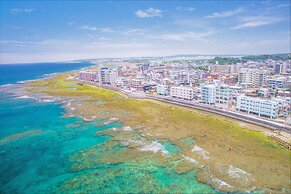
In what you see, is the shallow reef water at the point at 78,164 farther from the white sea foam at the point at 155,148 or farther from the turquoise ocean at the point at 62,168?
the white sea foam at the point at 155,148

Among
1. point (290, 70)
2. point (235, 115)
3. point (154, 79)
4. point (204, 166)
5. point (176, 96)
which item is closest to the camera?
point (204, 166)

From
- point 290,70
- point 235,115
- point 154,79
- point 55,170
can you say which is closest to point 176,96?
point 235,115

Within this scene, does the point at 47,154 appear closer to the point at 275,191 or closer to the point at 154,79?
the point at 275,191

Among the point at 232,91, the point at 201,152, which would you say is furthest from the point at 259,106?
the point at 201,152

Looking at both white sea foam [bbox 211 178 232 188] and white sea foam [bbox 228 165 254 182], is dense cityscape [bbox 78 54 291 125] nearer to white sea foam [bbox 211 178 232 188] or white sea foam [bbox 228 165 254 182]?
white sea foam [bbox 228 165 254 182]

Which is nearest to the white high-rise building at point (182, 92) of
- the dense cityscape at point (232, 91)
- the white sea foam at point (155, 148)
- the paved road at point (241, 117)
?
the dense cityscape at point (232, 91)
